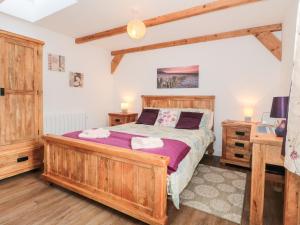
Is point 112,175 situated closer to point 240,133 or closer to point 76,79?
point 240,133

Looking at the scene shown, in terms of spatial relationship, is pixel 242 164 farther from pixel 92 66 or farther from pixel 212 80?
pixel 92 66

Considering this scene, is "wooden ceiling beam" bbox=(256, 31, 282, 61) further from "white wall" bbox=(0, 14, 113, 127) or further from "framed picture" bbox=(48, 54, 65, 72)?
"framed picture" bbox=(48, 54, 65, 72)

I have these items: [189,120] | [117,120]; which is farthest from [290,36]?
[117,120]

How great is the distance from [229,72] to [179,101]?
43.2 inches

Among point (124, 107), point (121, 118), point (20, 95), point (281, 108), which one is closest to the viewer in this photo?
point (281, 108)

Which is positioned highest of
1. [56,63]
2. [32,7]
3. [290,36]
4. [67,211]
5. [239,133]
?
[32,7]

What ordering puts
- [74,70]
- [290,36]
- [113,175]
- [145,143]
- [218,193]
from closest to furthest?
[113,175]
[145,143]
[218,193]
[290,36]
[74,70]

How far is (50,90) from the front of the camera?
11.2 feet

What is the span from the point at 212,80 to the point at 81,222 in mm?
3118

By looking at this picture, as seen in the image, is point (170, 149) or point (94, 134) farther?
point (94, 134)

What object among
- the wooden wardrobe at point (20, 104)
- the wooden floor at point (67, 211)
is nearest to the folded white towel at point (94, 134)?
the wooden floor at point (67, 211)

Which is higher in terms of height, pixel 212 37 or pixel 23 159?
pixel 212 37

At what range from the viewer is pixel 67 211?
177 cm

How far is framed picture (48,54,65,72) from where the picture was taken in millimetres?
3368
